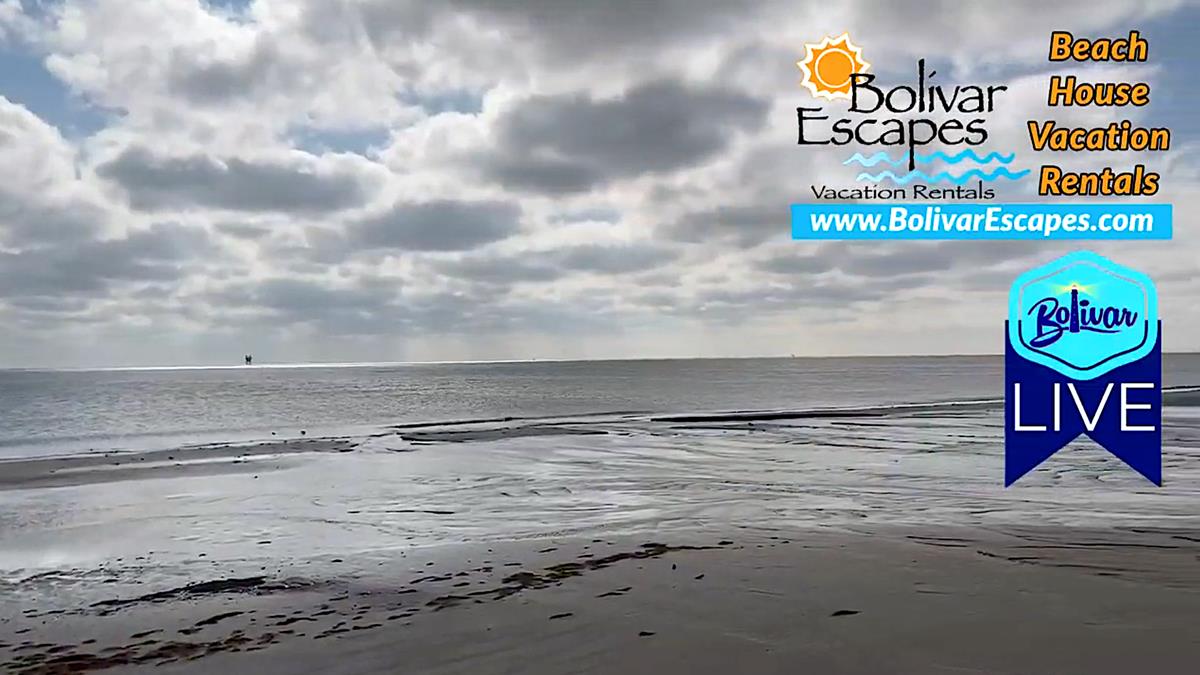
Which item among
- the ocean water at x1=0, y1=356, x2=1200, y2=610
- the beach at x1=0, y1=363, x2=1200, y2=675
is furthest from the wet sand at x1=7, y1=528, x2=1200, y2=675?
the ocean water at x1=0, y1=356, x2=1200, y2=610

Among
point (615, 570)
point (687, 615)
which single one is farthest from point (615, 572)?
point (687, 615)

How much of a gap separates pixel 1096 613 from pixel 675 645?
4354mm

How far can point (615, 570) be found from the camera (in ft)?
35.7

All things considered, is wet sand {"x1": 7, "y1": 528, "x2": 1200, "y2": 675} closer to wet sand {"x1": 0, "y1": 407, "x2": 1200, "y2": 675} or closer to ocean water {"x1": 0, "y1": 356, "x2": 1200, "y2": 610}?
wet sand {"x1": 0, "y1": 407, "x2": 1200, "y2": 675}

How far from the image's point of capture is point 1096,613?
8359mm

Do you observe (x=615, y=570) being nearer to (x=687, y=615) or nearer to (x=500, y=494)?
(x=687, y=615)

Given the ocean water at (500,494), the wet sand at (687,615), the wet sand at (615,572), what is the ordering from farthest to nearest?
the ocean water at (500,494) < the wet sand at (615,572) < the wet sand at (687,615)

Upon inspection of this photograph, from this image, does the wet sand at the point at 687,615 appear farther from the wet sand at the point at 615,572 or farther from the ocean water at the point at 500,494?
the ocean water at the point at 500,494

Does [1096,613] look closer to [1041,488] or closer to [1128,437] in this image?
[1041,488]

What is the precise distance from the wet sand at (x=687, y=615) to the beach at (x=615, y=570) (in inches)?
1.5

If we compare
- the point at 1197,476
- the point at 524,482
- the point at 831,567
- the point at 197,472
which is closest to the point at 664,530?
the point at 831,567

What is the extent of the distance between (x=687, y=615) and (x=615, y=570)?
88.5 inches

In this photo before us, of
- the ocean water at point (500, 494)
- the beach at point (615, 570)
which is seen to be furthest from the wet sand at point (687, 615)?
the ocean water at point (500, 494)

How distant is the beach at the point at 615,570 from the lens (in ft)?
25.3
